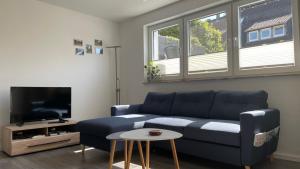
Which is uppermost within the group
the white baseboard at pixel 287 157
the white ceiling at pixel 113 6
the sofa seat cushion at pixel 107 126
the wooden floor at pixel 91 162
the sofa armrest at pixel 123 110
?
the white ceiling at pixel 113 6

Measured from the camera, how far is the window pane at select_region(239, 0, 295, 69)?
300 cm

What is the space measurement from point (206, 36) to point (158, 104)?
4.52 ft

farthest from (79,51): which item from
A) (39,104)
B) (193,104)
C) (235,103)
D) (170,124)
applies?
(235,103)

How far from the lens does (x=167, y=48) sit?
447cm

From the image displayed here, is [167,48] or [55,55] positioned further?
[167,48]

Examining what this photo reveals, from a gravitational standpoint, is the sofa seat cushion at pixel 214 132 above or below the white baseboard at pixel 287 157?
above

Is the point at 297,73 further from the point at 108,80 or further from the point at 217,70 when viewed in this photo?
the point at 108,80

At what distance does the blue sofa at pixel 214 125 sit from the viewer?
2297 millimetres

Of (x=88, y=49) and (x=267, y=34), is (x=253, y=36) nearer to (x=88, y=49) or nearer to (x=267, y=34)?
(x=267, y=34)

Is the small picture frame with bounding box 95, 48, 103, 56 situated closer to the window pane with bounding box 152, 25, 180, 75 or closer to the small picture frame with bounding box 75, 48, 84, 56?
the small picture frame with bounding box 75, 48, 84, 56

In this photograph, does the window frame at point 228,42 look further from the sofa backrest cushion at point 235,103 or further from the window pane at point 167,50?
the sofa backrest cushion at point 235,103

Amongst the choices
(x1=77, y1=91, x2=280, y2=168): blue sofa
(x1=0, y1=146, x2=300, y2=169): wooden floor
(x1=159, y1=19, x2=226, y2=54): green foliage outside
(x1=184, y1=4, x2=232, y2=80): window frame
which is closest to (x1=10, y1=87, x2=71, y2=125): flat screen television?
(x1=0, y1=146, x2=300, y2=169): wooden floor

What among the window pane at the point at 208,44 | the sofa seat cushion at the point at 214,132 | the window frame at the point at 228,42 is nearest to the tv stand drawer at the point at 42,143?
the sofa seat cushion at the point at 214,132

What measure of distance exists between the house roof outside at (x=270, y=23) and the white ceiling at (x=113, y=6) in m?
1.48
